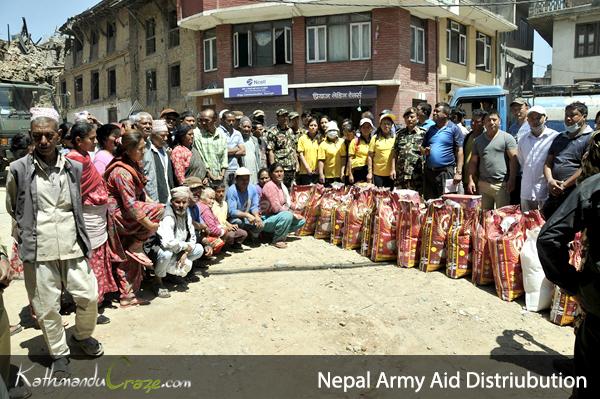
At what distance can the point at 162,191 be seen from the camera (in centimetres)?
518

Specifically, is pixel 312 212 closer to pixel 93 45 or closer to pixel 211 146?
pixel 211 146

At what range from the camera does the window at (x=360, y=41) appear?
58.4 ft

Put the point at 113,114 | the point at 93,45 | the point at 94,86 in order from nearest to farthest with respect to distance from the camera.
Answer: the point at 113,114, the point at 93,45, the point at 94,86

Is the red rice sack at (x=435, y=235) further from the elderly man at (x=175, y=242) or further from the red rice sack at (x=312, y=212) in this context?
the elderly man at (x=175, y=242)

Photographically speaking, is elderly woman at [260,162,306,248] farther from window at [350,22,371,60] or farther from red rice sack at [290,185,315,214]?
window at [350,22,371,60]

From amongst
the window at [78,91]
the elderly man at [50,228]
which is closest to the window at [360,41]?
the elderly man at [50,228]

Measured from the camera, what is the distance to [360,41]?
17922 mm

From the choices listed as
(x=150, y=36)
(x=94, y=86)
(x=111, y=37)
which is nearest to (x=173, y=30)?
(x=150, y=36)

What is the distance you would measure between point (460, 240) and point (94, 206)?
3.56m

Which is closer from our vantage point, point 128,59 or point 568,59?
point 568,59

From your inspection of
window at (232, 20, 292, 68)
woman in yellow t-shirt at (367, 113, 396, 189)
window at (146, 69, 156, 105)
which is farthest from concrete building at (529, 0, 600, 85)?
woman in yellow t-shirt at (367, 113, 396, 189)

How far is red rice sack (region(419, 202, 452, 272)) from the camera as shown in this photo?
5.22m

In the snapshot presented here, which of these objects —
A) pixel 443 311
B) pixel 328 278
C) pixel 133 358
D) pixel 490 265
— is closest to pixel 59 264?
pixel 133 358

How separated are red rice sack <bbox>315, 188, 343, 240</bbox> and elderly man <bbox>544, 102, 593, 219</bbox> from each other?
2.74 m
